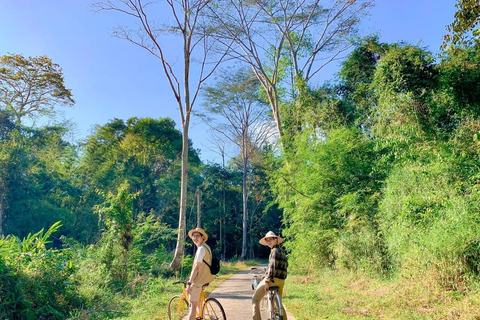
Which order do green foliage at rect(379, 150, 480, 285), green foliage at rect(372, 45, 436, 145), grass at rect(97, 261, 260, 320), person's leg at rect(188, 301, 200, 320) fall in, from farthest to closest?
green foliage at rect(372, 45, 436, 145)
grass at rect(97, 261, 260, 320)
green foliage at rect(379, 150, 480, 285)
person's leg at rect(188, 301, 200, 320)

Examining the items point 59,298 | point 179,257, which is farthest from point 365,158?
point 59,298

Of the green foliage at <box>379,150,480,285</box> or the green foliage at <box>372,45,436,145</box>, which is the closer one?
the green foliage at <box>379,150,480,285</box>

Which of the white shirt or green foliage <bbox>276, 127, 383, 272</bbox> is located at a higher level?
green foliage <bbox>276, 127, 383, 272</bbox>

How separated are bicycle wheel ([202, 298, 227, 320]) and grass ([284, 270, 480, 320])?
2034 millimetres

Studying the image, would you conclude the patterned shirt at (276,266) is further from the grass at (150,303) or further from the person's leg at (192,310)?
the grass at (150,303)

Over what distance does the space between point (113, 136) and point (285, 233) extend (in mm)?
21793

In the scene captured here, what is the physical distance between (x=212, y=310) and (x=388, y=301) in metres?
3.82

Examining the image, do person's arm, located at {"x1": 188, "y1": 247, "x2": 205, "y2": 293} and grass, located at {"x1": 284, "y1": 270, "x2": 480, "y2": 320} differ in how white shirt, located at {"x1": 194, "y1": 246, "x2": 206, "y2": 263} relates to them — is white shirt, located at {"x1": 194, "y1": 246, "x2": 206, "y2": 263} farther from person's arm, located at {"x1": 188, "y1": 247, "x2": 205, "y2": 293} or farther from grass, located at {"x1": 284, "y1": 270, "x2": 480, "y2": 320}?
grass, located at {"x1": 284, "y1": 270, "x2": 480, "y2": 320}

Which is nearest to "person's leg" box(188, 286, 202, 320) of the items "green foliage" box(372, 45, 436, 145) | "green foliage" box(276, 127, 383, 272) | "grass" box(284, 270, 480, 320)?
"grass" box(284, 270, 480, 320)

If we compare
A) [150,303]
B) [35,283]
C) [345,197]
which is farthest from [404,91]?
[35,283]

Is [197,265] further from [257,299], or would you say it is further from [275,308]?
[275,308]

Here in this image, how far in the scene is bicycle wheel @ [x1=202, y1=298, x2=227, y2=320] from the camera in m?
5.47

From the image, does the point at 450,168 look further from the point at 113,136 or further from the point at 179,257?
the point at 113,136

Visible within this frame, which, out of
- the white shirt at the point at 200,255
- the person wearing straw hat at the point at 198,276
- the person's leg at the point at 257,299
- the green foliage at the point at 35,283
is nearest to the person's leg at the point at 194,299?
the person wearing straw hat at the point at 198,276
